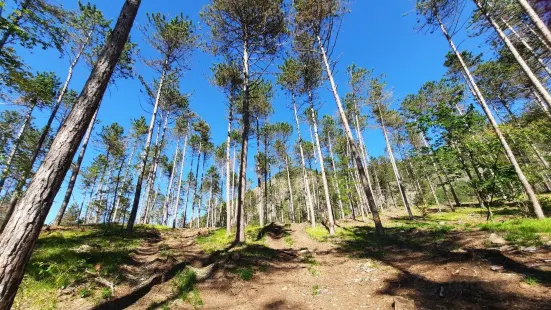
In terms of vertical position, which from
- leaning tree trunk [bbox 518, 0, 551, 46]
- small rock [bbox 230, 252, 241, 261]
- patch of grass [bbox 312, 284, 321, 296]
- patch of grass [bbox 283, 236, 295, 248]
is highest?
leaning tree trunk [bbox 518, 0, 551, 46]

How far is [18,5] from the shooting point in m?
8.39

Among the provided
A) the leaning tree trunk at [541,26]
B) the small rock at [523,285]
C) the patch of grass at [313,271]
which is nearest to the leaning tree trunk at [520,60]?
the leaning tree trunk at [541,26]

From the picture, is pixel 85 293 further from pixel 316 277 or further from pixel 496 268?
pixel 496 268

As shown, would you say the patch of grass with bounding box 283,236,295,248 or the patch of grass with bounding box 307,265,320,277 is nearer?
the patch of grass with bounding box 307,265,320,277

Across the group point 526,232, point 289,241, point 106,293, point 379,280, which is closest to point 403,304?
point 379,280

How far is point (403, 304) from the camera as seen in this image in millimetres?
4281

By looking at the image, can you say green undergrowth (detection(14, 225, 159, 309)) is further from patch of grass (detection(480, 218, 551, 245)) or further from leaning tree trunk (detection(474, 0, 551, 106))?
leaning tree trunk (detection(474, 0, 551, 106))

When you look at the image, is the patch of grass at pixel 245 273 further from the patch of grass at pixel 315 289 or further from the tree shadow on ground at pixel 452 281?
the tree shadow on ground at pixel 452 281

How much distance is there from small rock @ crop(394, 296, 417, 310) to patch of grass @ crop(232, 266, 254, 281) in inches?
159

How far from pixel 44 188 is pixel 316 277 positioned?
658 centimetres

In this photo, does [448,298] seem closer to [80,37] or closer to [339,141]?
[80,37]

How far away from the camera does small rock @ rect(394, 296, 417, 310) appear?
4.17 m

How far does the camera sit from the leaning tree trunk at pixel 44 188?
2.94 metres

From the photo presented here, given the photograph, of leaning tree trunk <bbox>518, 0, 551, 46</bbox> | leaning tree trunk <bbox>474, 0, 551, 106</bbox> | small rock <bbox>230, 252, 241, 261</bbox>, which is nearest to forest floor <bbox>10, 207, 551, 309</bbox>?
small rock <bbox>230, 252, 241, 261</bbox>
